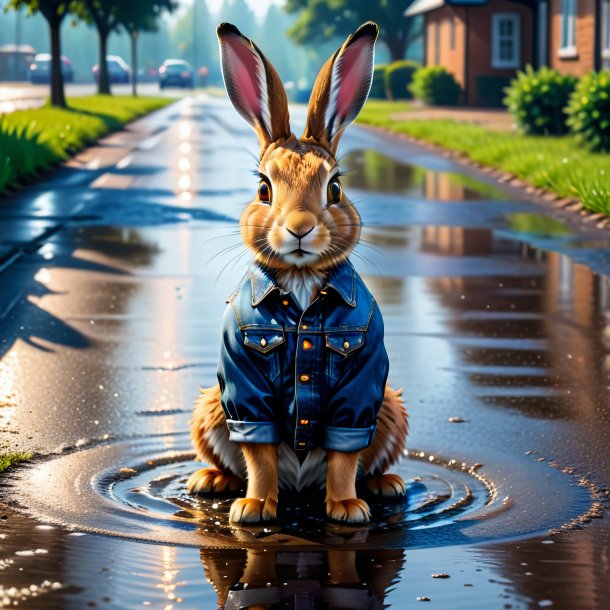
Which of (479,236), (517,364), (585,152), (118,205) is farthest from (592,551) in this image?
(585,152)

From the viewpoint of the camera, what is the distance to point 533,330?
10008 millimetres

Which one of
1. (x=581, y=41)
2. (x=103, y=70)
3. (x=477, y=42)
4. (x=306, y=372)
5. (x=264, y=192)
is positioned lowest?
(x=306, y=372)

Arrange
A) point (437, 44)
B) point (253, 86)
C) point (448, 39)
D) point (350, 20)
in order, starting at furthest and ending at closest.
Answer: point (350, 20), point (437, 44), point (448, 39), point (253, 86)

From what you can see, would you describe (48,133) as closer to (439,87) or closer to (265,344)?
(265,344)

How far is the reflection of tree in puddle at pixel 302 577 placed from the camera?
15.0 feet

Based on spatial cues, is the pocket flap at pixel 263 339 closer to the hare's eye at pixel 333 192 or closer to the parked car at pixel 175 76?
the hare's eye at pixel 333 192

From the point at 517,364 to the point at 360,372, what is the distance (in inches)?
144

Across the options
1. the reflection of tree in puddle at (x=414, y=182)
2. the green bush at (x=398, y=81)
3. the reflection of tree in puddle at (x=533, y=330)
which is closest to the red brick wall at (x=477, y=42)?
the green bush at (x=398, y=81)

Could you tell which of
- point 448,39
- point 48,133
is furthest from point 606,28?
point 448,39

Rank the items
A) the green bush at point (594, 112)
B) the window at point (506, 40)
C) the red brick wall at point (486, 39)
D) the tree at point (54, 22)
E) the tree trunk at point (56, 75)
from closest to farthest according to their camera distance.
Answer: the green bush at point (594, 112)
the tree at point (54, 22)
the tree trunk at point (56, 75)
the red brick wall at point (486, 39)
the window at point (506, 40)

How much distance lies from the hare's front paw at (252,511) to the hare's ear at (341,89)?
1.35m

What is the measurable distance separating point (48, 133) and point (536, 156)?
979cm

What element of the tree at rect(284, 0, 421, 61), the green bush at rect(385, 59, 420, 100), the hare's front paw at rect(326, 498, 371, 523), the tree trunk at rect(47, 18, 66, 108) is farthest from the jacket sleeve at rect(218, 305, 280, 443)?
the tree at rect(284, 0, 421, 61)

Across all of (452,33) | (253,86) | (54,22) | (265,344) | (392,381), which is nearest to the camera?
(265,344)
